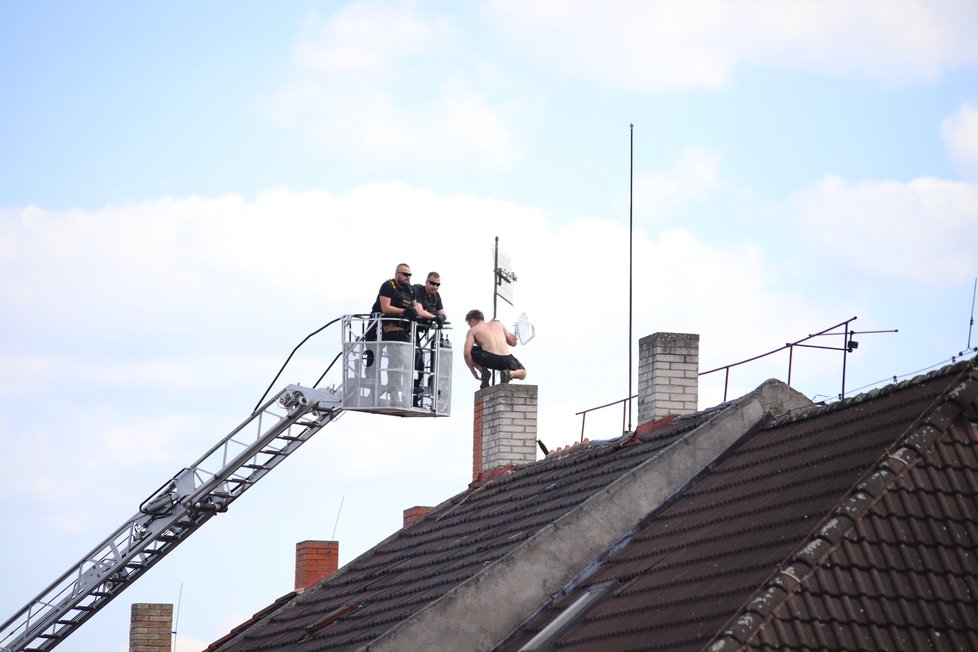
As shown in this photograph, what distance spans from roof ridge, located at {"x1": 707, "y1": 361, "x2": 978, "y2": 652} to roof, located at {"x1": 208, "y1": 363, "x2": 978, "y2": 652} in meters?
0.01

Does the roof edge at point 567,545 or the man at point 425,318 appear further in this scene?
the man at point 425,318

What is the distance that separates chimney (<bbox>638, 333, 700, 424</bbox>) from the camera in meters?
17.8

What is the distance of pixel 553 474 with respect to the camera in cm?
1858

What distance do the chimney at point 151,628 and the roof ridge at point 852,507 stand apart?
15.5 m

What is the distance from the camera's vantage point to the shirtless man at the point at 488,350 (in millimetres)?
21609

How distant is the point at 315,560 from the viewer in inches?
997

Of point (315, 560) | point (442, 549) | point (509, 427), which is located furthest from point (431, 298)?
point (442, 549)

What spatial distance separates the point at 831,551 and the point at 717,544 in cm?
164

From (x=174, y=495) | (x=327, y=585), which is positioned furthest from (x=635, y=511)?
(x=174, y=495)

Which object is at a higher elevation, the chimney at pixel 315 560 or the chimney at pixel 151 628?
the chimney at pixel 315 560

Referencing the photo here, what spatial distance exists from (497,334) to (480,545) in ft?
16.7

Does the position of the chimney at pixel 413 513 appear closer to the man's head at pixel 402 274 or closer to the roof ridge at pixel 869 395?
the man's head at pixel 402 274

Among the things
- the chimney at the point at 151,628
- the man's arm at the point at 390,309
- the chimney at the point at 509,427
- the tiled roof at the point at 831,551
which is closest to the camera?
the tiled roof at the point at 831,551

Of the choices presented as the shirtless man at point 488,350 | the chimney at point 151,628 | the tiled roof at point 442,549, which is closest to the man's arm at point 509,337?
the shirtless man at point 488,350
